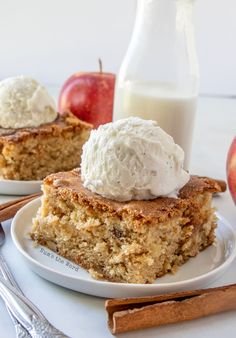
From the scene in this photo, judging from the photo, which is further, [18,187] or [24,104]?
[24,104]

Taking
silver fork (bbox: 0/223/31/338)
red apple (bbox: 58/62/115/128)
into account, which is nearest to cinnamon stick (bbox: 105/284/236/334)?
silver fork (bbox: 0/223/31/338)

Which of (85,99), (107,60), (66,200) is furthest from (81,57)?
(66,200)

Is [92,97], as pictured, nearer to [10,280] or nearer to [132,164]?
[132,164]

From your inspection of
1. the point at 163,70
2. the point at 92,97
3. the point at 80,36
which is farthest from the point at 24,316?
the point at 80,36

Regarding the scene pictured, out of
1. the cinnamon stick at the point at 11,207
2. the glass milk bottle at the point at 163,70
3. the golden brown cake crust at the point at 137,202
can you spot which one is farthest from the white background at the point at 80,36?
the golden brown cake crust at the point at 137,202

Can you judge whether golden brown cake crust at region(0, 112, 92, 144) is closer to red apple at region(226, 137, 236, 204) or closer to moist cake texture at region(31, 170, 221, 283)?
moist cake texture at region(31, 170, 221, 283)

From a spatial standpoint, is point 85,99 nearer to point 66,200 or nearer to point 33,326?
point 66,200
